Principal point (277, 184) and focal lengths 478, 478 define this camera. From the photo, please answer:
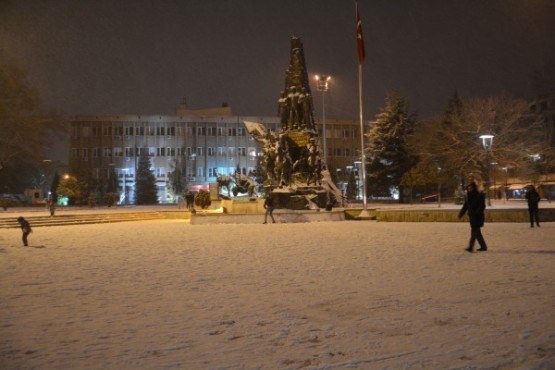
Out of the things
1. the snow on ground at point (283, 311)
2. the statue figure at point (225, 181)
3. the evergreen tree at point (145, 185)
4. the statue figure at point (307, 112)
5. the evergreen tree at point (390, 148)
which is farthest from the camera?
the evergreen tree at point (145, 185)

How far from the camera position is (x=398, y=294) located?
264 inches

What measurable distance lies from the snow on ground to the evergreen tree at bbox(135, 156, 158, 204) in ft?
222

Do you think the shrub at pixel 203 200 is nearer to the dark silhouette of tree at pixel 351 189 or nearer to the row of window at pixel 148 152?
the dark silhouette of tree at pixel 351 189

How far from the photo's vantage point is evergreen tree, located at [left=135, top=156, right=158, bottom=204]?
254ft

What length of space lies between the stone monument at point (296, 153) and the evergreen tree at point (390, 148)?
24.4 meters

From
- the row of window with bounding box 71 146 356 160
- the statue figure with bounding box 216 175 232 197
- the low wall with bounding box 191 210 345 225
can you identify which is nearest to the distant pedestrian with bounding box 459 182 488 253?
the low wall with bounding box 191 210 345 225

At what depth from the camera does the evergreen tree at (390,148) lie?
192 feet

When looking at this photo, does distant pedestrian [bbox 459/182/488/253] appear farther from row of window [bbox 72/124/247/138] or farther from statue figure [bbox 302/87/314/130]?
row of window [bbox 72/124/247/138]

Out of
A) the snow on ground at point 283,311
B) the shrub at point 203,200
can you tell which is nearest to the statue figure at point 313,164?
the shrub at point 203,200

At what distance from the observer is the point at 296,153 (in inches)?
1368

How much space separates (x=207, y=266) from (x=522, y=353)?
6.62m

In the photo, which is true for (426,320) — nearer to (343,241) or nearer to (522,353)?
(522,353)

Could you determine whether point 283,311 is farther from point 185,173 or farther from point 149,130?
point 149,130

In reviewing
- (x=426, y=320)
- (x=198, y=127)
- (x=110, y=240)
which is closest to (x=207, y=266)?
(x=426, y=320)
